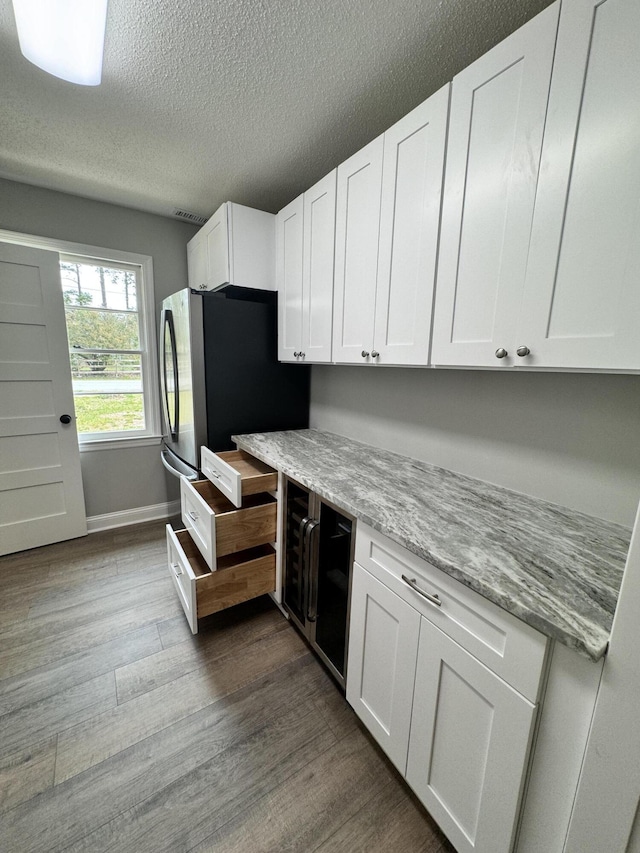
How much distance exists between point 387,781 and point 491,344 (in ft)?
4.91

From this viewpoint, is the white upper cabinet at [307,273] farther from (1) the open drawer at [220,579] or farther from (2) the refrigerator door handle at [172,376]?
(1) the open drawer at [220,579]

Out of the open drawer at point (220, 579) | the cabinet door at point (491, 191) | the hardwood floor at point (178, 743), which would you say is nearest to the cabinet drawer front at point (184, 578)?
the open drawer at point (220, 579)

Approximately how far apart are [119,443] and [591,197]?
3.11m

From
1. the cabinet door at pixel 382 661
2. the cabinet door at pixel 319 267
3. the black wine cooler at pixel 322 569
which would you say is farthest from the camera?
the cabinet door at pixel 319 267

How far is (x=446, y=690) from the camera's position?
83cm

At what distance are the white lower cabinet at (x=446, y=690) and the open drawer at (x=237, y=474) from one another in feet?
2.18

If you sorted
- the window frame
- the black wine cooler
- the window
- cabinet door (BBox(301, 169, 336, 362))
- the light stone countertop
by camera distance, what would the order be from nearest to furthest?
the light stone countertop → the black wine cooler → cabinet door (BBox(301, 169, 336, 362)) → the window frame → the window

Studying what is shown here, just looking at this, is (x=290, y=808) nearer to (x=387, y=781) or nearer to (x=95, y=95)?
(x=387, y=781)

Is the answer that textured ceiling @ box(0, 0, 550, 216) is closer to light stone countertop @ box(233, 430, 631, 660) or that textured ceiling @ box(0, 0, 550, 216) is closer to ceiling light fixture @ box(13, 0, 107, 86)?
ceiling light fixture @ box(13, 0, 107, 86)

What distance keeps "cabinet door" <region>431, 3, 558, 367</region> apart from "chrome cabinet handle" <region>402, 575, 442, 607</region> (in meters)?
0.69

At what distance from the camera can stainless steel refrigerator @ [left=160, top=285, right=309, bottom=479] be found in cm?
197

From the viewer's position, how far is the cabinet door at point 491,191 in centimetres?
86

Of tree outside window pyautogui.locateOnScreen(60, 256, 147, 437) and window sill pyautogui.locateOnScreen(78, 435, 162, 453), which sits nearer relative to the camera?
tree outside window pyautogui.locateOnScreen(60, 256, 147, 437)

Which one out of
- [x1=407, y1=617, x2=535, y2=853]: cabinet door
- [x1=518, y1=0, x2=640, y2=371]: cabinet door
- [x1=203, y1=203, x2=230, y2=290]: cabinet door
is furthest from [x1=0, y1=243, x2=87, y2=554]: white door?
[x1=518, y1=0, x2=640, y2=371]: cabinet door
